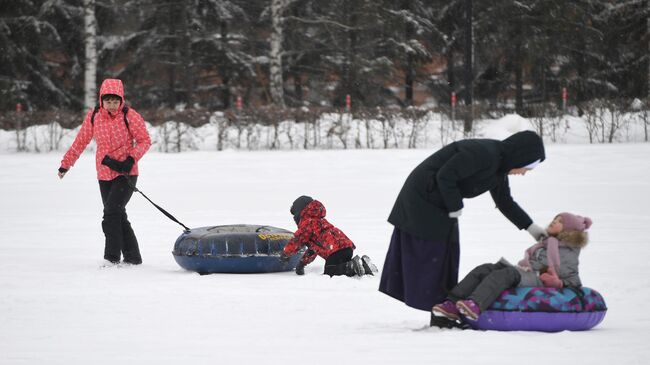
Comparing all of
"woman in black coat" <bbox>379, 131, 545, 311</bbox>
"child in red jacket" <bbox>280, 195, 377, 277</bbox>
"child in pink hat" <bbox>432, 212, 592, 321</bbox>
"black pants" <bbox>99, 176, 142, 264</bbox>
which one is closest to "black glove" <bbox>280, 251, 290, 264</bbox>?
"child in red jacket" <bbox>280, 195, 377, 277</bbox>

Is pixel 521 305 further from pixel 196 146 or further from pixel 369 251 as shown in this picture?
pixel 196 146

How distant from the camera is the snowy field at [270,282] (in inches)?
223

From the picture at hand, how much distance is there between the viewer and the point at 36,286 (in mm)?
8180

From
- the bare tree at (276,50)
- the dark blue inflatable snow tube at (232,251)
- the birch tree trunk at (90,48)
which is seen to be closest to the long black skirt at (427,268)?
the dark blue inflatable snow tube at (232,251)

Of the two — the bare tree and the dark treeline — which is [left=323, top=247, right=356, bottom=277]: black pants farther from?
the dark treeline

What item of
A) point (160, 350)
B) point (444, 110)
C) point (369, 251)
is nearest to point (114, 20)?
point (444, 110)

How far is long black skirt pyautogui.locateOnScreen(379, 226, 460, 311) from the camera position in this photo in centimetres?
625

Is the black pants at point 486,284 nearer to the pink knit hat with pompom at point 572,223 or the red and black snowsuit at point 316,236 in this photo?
the pink knit hat with pompom at point 572,223

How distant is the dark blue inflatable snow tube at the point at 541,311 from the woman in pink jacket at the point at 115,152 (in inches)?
162

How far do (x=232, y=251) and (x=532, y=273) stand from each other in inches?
126

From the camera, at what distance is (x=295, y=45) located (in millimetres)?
31031

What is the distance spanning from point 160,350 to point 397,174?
1256 cm

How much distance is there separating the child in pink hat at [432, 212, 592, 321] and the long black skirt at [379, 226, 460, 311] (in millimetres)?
106

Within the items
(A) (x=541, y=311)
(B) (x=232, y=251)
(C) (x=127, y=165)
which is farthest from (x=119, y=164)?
(A) (x=541, y=311)
